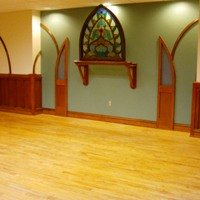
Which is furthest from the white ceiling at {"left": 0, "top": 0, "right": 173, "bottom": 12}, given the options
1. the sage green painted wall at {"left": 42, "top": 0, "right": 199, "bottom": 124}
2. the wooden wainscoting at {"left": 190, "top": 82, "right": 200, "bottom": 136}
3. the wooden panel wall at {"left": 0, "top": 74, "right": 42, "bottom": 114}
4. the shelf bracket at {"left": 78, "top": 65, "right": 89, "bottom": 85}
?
the wooden wainscoting at {"left": 190, "top": 82, "right": 200, "bottom": 136}

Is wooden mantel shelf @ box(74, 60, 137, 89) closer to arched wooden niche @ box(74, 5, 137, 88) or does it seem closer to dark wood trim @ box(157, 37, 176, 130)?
arched wooden niche @ box(74, 5, 137, 88)

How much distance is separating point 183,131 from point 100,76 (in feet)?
6.44

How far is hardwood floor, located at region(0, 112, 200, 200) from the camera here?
10.3ft

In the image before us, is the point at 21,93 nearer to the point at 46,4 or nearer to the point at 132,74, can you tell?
the point at 46,4

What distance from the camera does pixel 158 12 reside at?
224 inches

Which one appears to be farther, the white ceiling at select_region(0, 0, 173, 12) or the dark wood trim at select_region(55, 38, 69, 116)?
the dark wood trim at select_region(55, 38, 69, 116)

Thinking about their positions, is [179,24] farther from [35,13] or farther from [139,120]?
[35,13]

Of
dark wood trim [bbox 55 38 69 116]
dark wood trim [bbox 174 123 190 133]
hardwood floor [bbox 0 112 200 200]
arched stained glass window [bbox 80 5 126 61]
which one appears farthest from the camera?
dark wood trim [bbox 55 38 69 116]

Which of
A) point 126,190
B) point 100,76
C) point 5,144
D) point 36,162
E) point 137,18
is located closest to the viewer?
point 126,190

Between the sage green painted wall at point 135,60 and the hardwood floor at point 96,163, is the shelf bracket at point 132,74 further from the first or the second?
the hardwood floor at point 96,163

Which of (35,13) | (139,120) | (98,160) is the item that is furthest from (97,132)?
(35,13)

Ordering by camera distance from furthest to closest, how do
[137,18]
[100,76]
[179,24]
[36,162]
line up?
[100,76] < [137,18] < [179,24] < [36,162]

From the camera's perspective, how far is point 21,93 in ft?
23.9

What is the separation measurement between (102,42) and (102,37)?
10 cm
